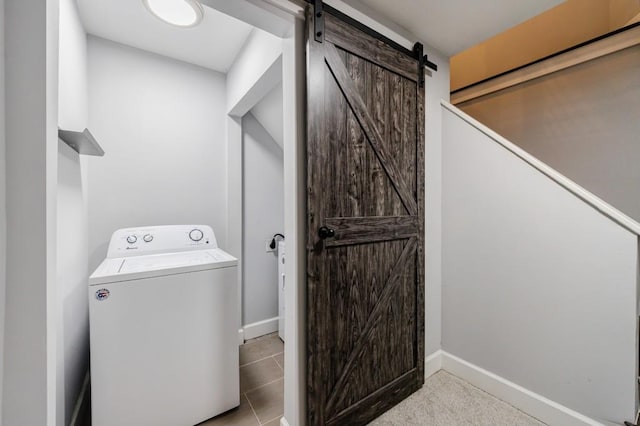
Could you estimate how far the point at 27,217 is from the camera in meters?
0.69

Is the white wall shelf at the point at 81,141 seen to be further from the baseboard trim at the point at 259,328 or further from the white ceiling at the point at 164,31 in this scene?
the baseboard trim at the point at 259,328

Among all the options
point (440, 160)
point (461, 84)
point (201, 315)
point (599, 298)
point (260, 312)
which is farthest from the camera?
point (461, 84)

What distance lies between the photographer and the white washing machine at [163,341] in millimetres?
1281

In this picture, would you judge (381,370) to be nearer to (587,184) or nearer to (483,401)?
(483,401)

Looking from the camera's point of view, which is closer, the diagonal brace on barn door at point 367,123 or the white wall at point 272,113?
the diagonal brace on barn door at point 367,123

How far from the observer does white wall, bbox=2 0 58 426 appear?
0.67m

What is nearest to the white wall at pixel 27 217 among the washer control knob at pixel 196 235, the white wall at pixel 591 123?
the washer control knob at pixel 196 235

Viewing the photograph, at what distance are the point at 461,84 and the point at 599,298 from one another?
2.67 meters

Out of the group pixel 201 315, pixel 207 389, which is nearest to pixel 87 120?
pixel 201 315

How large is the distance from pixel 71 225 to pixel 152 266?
0.51 m

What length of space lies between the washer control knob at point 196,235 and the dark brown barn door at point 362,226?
128 centimetres

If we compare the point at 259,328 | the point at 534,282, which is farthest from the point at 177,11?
the point at 534,282

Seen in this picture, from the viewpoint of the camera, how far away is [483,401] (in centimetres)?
161

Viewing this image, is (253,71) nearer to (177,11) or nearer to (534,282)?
(177,11)
